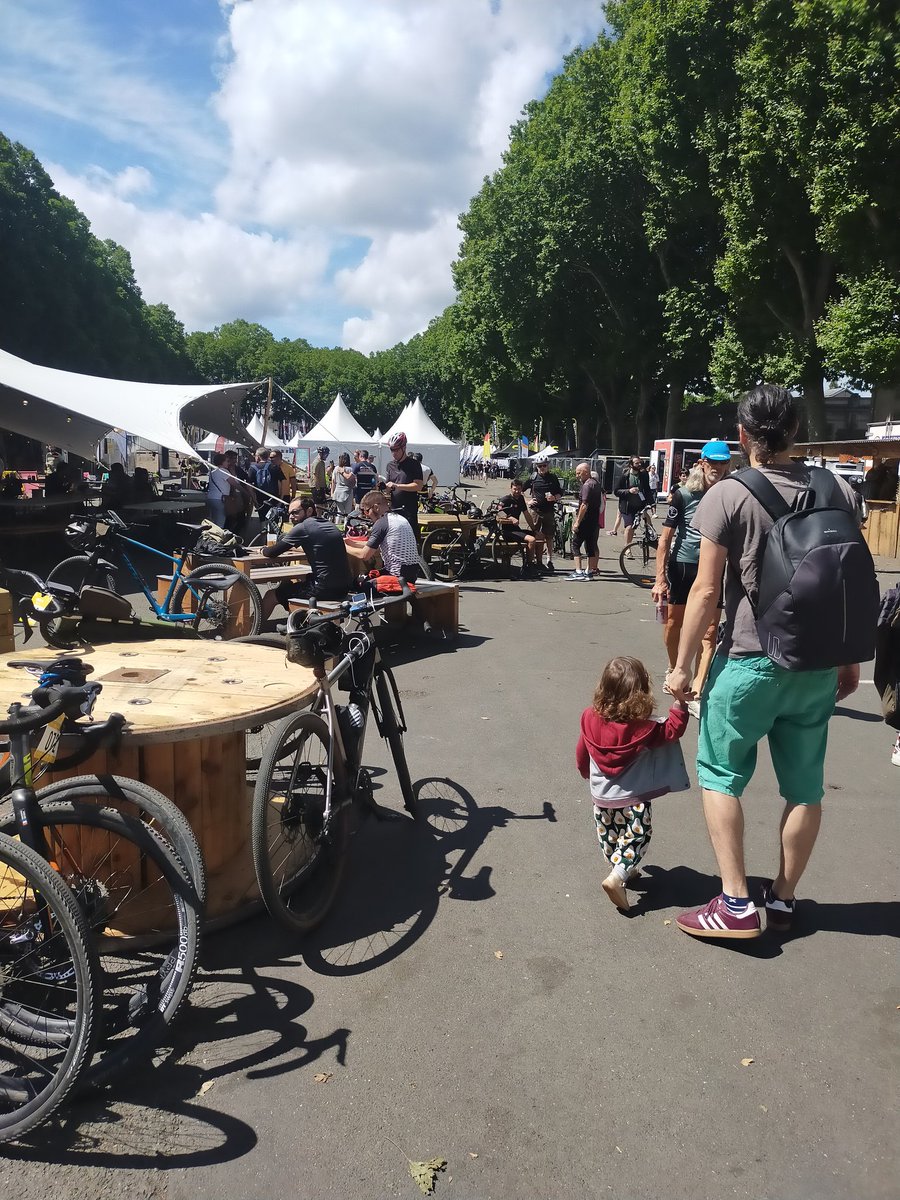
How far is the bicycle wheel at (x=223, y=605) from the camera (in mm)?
8469

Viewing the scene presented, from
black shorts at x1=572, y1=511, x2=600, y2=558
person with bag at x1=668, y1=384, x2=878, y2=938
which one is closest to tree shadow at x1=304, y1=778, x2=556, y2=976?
person with bag at x1=668, y1=384, x2=878, y2=938

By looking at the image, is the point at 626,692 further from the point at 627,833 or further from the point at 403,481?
the point at 403,481

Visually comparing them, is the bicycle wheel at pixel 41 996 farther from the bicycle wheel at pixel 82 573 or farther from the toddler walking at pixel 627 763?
the bicycle wheel at pixel 82 573

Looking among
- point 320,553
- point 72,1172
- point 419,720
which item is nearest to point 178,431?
point 320,553

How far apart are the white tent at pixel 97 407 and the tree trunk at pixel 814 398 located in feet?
53.8

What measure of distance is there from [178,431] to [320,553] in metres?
7.88

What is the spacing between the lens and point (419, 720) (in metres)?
Result: 6.25

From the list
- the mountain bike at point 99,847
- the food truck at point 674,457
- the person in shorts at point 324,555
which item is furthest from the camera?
the food truck at point 674,457

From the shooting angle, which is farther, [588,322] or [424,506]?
[588,322]

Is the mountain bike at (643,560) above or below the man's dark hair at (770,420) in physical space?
below

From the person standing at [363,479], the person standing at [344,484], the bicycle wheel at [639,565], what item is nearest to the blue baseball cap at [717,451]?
the bicycle wheel at [639,565]

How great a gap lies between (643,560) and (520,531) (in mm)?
2275

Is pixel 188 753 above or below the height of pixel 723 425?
below

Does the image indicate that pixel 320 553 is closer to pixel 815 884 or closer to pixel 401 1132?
pixel 815 884
